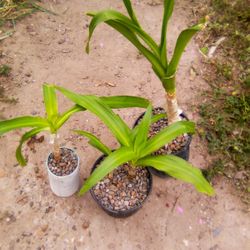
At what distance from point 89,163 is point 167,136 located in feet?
2.09

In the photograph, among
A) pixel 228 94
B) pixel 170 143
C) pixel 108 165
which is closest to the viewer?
pixel 108 165

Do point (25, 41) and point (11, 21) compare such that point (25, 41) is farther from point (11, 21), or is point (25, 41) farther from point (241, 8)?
point (241, 8)

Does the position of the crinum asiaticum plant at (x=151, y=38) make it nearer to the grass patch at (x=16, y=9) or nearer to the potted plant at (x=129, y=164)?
the potted plant at (x=129, y=164)

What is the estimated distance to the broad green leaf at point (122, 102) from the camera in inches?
64.0

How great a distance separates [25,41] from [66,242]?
4.88 ft

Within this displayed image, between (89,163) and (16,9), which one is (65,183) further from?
(16,9)

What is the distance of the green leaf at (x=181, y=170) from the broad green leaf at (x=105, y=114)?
140mm

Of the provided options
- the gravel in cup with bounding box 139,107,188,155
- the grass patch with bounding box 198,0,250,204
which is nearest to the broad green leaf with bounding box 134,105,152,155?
the gravel in cup with bounding box 139,107,188,155

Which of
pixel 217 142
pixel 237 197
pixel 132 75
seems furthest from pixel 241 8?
pixel 237 197

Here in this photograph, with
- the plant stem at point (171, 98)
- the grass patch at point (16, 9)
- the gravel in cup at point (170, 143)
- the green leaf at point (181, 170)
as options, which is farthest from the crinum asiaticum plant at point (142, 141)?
the grass patch at point (16, 9)

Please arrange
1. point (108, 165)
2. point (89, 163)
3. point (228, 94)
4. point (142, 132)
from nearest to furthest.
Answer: point (108, 165)
point (142, 132)
point (89, 163)
point (228, 94)

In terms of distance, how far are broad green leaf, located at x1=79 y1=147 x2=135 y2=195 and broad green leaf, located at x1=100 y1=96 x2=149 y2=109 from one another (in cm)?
21

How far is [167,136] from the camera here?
158 centimetres

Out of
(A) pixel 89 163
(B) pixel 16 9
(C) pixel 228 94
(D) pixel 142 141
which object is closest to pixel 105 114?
(D) pixel 142 141
